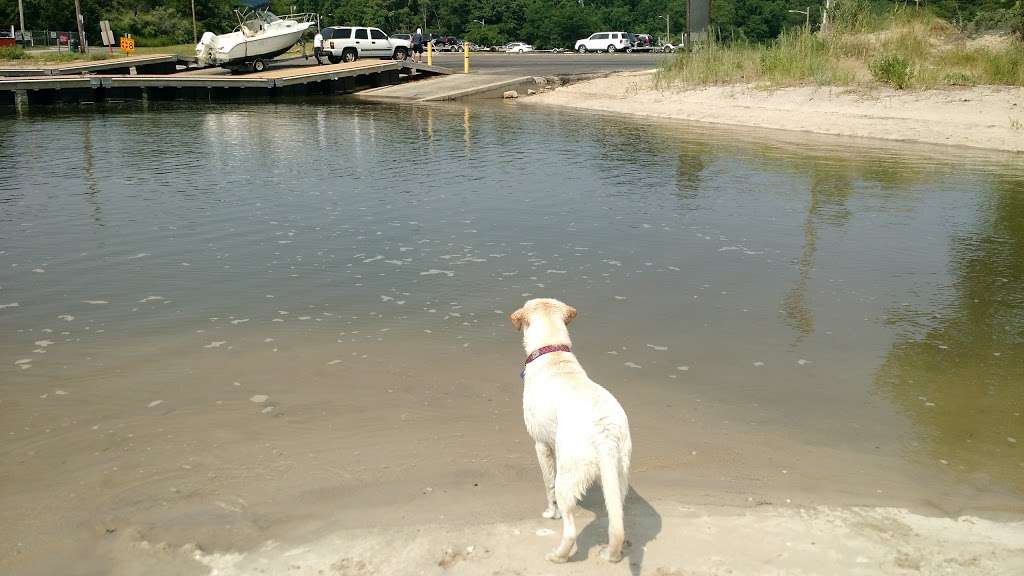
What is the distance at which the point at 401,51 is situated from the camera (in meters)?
47.5

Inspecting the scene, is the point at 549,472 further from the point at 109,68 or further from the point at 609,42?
the point at 609,42

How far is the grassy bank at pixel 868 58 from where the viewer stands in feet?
77.5

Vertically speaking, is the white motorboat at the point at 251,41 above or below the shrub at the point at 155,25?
below

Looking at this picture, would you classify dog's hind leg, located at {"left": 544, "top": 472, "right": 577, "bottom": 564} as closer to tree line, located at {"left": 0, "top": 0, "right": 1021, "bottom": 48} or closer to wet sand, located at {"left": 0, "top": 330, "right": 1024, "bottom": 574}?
wet sand, located at {"left": 0, "top": 330, "right": 1024, "bottom": 574}

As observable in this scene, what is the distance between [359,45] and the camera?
46.8 m

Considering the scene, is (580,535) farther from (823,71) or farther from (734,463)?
(823,71)

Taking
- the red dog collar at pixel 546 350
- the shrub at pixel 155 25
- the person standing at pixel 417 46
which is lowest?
the red dog collar at pixel 546 350

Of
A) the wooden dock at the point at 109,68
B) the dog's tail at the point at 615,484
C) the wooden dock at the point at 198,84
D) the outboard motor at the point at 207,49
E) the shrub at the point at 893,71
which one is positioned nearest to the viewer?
the dog's tail at the point at 615,484

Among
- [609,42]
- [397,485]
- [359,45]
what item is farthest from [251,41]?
[609,42]

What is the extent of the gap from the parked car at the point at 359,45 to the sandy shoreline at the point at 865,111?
19.8m

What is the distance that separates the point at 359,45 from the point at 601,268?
39.4m

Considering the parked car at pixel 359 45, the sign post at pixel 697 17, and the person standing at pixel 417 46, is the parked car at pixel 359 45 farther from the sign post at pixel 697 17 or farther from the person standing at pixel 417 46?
the sign post at pixel 697 17

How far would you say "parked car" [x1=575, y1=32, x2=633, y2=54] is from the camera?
72500 mm

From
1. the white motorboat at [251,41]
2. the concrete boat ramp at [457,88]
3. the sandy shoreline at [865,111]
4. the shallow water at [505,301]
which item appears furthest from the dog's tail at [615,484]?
the white motorboat at [251,41]
